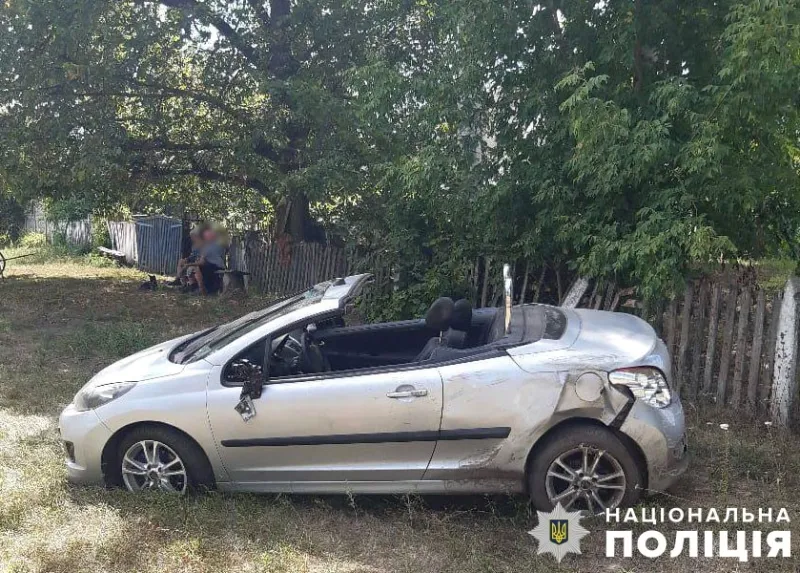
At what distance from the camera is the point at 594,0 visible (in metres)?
6.40

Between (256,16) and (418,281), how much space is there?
18.8ft

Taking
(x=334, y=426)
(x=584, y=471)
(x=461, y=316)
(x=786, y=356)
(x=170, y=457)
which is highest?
(x=461, y=316)

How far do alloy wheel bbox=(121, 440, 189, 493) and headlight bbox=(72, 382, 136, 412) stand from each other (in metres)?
0.35

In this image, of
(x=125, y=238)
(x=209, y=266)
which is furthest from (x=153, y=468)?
(x=125, y=238)

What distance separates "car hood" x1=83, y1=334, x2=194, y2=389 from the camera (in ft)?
14.4

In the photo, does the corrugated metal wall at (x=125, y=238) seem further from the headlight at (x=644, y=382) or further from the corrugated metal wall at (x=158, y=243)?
the headlight at (x=644, y=382)

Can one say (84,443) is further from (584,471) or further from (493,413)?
(584,471)

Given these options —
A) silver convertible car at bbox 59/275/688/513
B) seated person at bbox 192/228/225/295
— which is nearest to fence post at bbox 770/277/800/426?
silver convertible car at bbox 59/275/688/513

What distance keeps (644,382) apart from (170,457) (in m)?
2.91

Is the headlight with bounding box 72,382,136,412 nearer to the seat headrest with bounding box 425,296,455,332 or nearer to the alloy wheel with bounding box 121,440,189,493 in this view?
the alloy wheel with bounding box 121,440,189,493

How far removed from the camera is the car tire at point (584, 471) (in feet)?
12.7

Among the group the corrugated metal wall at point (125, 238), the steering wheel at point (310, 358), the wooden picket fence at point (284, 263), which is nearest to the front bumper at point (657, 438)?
the steering wheel at point (310, 358)

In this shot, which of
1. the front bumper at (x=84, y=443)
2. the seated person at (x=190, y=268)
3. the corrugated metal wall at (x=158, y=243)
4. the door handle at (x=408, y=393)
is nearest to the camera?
the door handle at (x=408, y=393)

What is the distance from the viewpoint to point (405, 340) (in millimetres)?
5281
